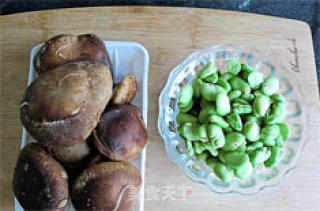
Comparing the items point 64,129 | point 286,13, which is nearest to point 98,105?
point 64,129

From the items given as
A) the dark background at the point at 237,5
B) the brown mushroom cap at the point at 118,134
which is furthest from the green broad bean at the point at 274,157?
the dark background at the point at 237,5

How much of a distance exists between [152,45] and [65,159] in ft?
0.94

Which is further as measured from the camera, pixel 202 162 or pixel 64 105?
pixel 202 162

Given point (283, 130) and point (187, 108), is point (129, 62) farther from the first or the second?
point (283, 130)

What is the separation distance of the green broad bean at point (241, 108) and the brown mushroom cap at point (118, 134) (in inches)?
5.9

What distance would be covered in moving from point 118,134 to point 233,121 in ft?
0.56

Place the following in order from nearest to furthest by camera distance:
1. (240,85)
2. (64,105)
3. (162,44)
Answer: (64,105) → (240,85) → (162,44)

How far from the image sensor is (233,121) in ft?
2.12

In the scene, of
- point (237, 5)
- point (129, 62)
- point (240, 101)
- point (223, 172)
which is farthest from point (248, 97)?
point (237, 5)

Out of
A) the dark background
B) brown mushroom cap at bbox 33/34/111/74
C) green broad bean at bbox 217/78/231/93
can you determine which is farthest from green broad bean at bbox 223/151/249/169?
the dark background

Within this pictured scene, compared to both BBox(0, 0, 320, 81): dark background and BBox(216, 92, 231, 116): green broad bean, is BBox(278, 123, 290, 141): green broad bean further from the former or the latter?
BBox(0, 0, 320, 81): dark background

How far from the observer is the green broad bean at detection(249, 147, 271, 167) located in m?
0.65

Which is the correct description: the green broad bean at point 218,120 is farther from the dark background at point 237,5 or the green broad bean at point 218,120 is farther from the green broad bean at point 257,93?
the dark background at point 237,5

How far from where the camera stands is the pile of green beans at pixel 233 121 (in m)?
0.64
